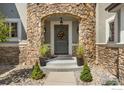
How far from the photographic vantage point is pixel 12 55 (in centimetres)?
1727

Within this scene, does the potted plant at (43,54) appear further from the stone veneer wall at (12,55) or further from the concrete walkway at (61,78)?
the concrete walkway at (61,78)

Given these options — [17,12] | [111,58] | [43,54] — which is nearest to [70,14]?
[43,54]

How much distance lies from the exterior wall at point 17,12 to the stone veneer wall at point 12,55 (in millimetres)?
968

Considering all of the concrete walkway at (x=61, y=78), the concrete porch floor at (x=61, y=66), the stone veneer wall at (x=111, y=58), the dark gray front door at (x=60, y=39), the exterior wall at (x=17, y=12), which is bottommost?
the concrete walkway at (x=61, y=78)

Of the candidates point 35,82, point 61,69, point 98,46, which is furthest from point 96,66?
point 35,82

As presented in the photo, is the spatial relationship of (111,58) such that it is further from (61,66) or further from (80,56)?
(61,66)

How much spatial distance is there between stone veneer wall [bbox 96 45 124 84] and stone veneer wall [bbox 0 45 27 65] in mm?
5050

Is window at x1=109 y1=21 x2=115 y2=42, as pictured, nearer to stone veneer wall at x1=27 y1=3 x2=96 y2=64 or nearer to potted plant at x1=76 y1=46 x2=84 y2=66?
stone veneer wall at x1=27 y1=3 x2=96 y2=64

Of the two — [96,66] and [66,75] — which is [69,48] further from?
[66,75]

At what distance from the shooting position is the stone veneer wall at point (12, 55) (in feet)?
56.2

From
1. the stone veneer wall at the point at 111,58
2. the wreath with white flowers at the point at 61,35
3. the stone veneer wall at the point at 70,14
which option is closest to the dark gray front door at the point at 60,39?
the wreath with white flowers at the point at 61,35

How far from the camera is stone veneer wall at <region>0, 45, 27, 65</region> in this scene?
675 inches

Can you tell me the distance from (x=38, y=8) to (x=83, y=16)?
2.96 meters
